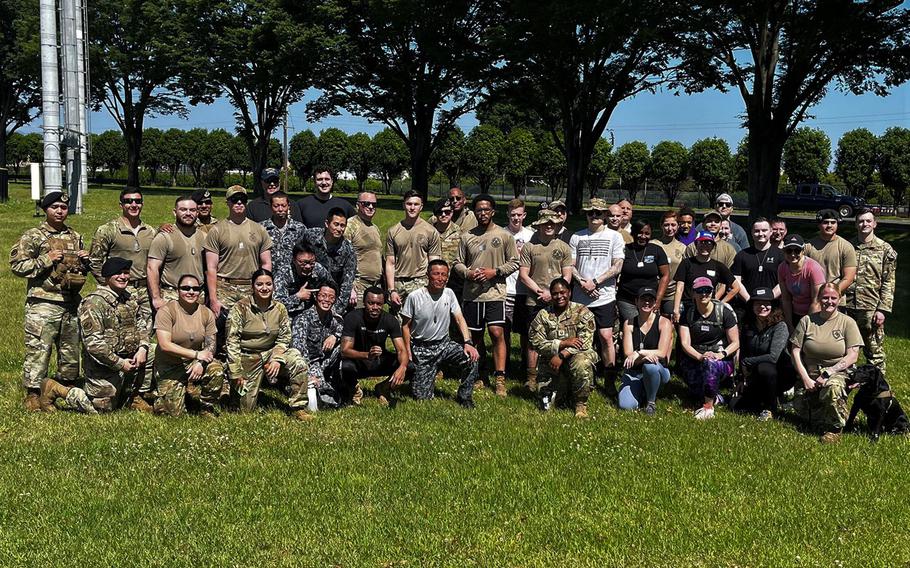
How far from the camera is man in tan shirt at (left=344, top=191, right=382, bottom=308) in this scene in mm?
8930

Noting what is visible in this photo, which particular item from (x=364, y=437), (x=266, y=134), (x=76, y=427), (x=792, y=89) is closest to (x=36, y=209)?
(x=266, y=134)

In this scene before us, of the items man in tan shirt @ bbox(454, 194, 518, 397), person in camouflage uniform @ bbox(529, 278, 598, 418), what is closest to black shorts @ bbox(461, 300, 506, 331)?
man in tan shirt @ bbox(454, 194, 518, 397)

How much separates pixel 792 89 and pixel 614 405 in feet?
63.3

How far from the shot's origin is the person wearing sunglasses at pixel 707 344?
8047mm

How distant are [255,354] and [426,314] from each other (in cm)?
188

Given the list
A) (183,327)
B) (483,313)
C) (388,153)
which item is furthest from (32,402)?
(388,153)

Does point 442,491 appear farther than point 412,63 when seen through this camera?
No

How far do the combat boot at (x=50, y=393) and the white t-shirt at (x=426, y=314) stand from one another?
3628mm

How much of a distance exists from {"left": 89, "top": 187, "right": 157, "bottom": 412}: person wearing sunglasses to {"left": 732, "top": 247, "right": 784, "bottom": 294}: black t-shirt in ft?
22.6

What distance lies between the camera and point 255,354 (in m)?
7.64

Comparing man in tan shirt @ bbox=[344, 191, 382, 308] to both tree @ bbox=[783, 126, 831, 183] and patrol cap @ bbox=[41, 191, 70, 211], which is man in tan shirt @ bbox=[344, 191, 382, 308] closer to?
patrol cap @ bbox=[41, 191, 70, 211]

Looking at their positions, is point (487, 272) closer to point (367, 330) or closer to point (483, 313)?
point (483, 313)

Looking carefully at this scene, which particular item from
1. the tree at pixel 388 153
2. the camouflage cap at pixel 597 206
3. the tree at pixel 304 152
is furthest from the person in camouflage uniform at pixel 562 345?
the tree at pixel 304 152

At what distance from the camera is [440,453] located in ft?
21.4
